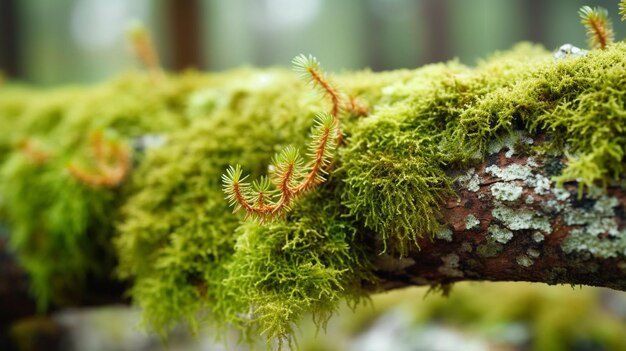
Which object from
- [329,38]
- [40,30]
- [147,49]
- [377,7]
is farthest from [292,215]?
[329,38]

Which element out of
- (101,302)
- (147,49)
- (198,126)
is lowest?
(101,302)

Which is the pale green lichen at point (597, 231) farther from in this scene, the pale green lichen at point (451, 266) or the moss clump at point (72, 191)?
the moss clump at point (72, 191)

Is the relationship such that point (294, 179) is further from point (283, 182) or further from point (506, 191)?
point (506, 191)

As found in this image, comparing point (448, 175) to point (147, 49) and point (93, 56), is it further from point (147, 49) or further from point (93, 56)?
point (93, 56)

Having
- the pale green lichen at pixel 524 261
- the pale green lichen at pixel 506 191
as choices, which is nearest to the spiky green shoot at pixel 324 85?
the pale green lichen at pixel 506 191

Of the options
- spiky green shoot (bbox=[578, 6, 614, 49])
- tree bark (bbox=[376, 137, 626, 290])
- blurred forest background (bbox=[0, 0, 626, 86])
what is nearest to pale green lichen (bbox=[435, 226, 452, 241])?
tree bark (bbox=[376, 137, 626, 290])

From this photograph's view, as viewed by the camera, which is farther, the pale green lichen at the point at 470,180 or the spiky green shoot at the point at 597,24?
the spiky green shoot at the point at 597,24

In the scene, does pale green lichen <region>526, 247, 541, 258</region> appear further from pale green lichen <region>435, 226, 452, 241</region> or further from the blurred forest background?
the blurred forest background

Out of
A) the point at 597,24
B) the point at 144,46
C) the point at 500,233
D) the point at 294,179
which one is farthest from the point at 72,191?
the point at 597,24
